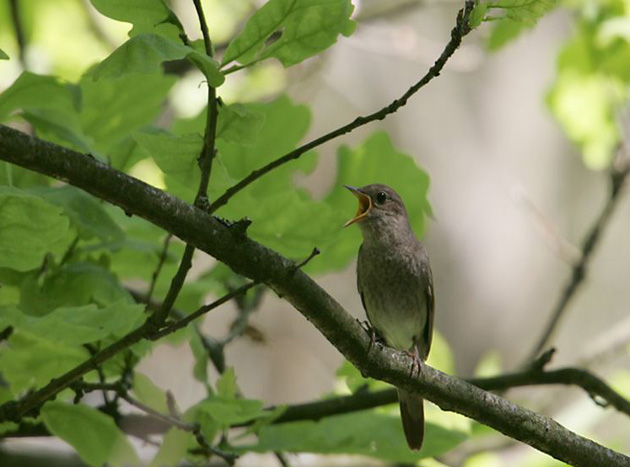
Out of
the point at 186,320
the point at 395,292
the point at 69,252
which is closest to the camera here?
the point at 186,320

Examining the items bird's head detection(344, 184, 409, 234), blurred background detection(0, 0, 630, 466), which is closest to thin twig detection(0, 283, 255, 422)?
bird's head detection(344, 184, 409, 234)

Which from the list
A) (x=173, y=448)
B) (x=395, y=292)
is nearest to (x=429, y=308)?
(x=395, y=292)

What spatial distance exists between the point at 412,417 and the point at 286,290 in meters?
1.10

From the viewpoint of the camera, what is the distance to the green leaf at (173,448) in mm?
2057

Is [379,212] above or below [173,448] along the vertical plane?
above

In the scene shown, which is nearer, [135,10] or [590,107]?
[135,10]

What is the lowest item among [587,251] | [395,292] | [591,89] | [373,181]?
[373,181]

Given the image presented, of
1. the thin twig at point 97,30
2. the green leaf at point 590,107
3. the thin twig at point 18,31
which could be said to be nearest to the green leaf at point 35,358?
the thin twig at point 18,31

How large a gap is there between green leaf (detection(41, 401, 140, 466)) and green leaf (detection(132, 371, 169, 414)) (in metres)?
0.08

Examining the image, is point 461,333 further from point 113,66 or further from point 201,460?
point 113,66

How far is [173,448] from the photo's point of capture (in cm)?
206

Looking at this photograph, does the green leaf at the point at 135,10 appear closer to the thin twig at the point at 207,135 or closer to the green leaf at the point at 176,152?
the thin twig at the point at 207,135

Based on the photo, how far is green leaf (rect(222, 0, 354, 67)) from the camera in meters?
1.56

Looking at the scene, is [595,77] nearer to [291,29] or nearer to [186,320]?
[291,29]
